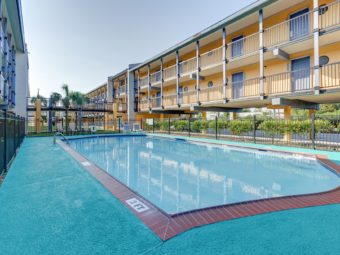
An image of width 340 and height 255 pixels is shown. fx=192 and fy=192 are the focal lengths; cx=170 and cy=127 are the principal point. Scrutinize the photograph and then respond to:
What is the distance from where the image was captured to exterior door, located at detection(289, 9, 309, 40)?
11655 millimetres

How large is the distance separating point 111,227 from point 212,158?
7.34 meters

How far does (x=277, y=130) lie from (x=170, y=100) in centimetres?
1172

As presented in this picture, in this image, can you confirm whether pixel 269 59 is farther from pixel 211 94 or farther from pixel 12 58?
pixel 12 58

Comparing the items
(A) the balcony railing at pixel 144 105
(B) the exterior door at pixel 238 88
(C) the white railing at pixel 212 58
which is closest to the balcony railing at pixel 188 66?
(C) the white railing at pixel 212 58

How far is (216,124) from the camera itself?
626 inches

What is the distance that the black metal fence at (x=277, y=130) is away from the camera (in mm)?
10711

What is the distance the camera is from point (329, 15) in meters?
10.5

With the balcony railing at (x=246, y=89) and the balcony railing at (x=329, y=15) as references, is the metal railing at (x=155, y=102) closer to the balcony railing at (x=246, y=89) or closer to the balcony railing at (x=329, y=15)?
the balcony railing at (x=246, y=89)

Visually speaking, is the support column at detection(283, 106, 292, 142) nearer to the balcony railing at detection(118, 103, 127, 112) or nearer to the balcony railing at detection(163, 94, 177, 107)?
the balcony railing at detection(163, 94, 177, 107)

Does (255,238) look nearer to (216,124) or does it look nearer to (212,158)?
(212,158)

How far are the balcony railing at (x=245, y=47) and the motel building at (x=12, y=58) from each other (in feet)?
46.5

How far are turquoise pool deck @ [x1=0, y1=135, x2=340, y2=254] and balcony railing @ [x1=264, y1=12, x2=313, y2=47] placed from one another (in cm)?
1207

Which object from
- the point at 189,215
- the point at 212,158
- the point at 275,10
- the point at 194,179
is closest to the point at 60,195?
the point at 189,215

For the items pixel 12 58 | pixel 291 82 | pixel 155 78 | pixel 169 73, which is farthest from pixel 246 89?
pixel 12 58
